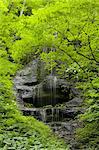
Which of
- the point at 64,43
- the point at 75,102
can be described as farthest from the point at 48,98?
the point at 64,43

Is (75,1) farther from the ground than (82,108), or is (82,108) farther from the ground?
(75,1)

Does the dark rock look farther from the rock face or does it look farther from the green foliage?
the green foliage

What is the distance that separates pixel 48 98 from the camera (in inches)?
699

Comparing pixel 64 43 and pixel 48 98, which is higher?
pixel 64 43

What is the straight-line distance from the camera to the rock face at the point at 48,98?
605 inches

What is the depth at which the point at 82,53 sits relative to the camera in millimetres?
10758

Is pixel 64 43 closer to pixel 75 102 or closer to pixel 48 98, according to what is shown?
pixel 75 102

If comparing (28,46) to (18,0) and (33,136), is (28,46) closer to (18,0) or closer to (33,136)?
(33,136)

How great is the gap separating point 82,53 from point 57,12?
1.98m

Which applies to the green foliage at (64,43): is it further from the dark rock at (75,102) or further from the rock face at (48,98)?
the dark rock at (75,102)

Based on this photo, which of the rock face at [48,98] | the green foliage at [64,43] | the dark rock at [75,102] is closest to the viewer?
the green foliage at [64,43]

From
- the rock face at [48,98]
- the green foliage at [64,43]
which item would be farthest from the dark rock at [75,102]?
the green foliage at [64,43]

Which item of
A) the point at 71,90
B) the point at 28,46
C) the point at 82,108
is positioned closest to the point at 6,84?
the point at 28,46

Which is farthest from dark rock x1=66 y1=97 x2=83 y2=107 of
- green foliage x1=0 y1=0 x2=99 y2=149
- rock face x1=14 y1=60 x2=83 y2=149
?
green foliage x1=0 y1=0 x2=99 y2=149
